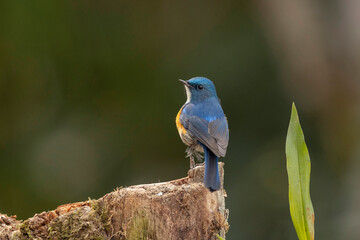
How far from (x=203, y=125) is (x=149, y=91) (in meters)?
2.64

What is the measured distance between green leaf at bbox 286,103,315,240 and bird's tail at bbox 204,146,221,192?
466mm

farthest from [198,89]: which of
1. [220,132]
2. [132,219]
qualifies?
[132,219]

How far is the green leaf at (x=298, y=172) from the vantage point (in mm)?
3043

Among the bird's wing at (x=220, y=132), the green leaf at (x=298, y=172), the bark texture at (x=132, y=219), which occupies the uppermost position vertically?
the bird's wing at (x=220, y=132)

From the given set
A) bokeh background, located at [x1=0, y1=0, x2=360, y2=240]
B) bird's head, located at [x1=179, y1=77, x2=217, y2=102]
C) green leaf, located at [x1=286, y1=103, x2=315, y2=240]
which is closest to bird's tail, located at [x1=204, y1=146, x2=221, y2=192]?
green leaf, located at [x1=286, y1=103, x2=315, y2=240]

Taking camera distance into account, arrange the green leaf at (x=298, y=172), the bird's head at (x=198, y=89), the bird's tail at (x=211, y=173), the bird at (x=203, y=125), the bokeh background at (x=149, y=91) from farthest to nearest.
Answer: the bokeh background at (x=149, y=91)
the bird's head at (x=198, y=89)
the bird at (x=203, y=125)
the bird's tail at (x=211, y=173)
the green leaf at (x=298, y=172)

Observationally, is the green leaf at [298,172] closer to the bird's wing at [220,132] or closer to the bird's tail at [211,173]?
the bird's tail at [211,173]

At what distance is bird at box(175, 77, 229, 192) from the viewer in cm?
421

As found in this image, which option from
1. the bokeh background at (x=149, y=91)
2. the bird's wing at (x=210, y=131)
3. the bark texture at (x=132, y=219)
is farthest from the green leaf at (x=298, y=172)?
the bokeh background at (x=149, y=91)

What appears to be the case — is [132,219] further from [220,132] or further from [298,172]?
[220,132]

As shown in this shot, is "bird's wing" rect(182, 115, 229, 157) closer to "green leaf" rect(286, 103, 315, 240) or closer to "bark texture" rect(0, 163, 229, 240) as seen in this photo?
"bark texture" rect(0, 163, 229, 240)

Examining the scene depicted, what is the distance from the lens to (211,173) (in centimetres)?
357

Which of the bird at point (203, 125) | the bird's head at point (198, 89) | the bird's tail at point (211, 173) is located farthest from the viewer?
the bird's head at point (198, 89)

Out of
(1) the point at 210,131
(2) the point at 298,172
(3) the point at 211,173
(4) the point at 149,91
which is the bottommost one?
(2) the point at 298,172
